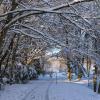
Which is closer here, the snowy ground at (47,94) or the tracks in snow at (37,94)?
the tracks in snow at (37,94)

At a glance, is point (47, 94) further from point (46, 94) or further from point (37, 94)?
point (37, 94)

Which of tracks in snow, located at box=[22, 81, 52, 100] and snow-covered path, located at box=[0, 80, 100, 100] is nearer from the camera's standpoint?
tracks in snow, located at box=[22, 81, 52, 100]

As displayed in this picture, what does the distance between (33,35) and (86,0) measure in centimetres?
462

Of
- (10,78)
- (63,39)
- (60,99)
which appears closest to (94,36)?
(63,39)

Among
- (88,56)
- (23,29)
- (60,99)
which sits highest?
(23,29)

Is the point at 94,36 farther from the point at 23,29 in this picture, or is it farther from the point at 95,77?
the point at 95,77

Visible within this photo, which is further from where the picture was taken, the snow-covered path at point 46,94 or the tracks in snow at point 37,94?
the snow-covered path at point 46,94

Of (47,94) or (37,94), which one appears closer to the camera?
(47,94)

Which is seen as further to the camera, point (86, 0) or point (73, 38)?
point (73, 38)

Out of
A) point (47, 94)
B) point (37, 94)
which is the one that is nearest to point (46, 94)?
point (47, 94)

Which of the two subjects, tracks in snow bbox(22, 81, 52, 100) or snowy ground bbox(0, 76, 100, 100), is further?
snowy ground bbox(0, 76, 100, 100)

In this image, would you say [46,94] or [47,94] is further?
[46,94]

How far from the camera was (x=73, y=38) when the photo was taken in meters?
16.5

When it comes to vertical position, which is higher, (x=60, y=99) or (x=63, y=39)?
(x=63, y=39)
